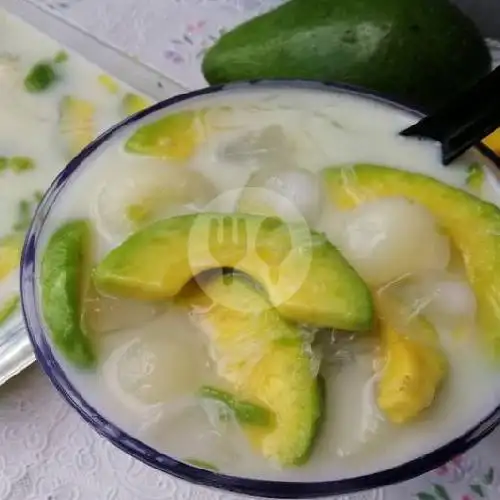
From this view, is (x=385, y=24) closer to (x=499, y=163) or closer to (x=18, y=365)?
(x=499, y=163)

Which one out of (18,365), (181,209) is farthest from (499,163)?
(18,365)

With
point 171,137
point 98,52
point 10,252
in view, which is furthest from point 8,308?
point 98,52

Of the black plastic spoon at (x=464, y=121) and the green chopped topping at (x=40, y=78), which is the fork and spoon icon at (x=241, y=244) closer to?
the black plastic spoon at (x=464, y=121)

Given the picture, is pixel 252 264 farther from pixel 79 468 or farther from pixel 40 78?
pixel 40 78

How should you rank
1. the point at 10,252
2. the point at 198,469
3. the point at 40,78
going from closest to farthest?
the point at 198,469 < the point at 10,252 < the point at 40,78

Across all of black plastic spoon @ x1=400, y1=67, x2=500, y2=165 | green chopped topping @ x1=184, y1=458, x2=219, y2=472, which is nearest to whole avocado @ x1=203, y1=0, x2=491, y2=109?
black plastic spoon @ x1=400, y1=67, x2=500, y2=165

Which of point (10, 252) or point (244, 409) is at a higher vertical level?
point (244, 409)

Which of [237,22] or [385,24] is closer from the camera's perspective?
[385,24]
